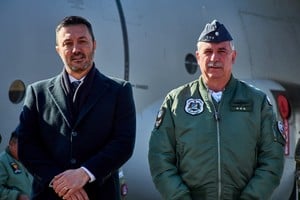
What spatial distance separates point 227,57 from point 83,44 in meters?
0.77

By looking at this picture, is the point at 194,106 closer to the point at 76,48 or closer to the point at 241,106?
the point at 241,106

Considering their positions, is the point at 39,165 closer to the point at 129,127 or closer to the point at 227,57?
the point at 129,127

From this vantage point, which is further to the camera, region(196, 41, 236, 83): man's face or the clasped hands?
region(196, 41, 236, 83): man's face

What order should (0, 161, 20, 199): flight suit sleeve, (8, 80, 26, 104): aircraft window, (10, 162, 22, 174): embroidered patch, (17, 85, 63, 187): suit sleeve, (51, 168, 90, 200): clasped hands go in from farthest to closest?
(8, 80, 26, 104): aircraft window, (10, 162, 22, 174): embroidered patch, (0, 161, 20, 199): flight suit sleeve, (17, 85, 63, 187): suit sleeve, (51, 168, 90, 200): clasped hands

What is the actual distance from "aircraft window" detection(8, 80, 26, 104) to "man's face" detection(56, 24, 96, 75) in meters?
2.23

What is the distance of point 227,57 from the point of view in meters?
3.68

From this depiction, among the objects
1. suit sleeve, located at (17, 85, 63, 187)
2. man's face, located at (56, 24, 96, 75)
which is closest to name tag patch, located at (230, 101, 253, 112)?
man's face, located at (56, 24, 96, 75)

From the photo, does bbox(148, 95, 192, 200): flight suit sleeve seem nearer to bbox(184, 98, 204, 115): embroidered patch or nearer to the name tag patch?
bbox(184, 98, 204, 115): embroidered patch

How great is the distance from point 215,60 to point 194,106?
265 millimetres

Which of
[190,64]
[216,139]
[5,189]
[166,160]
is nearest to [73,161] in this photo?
[166,160]

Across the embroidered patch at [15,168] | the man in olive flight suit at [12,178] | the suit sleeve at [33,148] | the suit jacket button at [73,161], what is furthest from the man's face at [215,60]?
the embroidered patch at [15,168]

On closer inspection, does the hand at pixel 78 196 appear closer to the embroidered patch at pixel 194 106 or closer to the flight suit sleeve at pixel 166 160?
the flight suit sleeve at pixel 166 160

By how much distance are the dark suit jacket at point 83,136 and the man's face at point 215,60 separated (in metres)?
0.45

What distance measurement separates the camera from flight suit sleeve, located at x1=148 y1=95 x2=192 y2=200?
354cm
